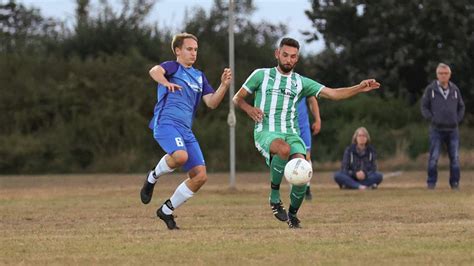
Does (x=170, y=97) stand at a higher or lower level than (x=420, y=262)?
higher

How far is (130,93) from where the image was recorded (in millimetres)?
35844

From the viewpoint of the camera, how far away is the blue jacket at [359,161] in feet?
70.2

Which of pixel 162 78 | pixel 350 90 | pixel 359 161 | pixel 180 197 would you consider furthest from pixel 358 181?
pixel 162 78

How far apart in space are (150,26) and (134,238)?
29.2 meters

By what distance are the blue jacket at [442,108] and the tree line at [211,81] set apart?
13441mm

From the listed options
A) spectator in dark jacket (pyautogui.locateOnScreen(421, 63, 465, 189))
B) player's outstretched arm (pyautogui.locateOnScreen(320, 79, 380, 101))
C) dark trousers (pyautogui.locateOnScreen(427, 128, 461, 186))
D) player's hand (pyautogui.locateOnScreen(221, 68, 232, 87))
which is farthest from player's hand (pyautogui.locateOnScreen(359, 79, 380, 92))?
dark trousers (pyautogui.locateOnScreen(427, 128, 461, 186))

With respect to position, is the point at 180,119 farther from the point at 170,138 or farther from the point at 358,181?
the point at 358,181

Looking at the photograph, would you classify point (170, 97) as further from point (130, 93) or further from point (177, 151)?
point (130, 93)

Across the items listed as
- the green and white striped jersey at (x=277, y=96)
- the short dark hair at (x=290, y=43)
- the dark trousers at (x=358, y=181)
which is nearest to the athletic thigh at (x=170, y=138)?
the green and white striped jersey at (x=277, y=96)

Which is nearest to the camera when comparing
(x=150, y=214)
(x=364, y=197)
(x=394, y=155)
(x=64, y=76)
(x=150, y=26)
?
(x=150, y=214)

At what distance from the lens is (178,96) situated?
12078 mm

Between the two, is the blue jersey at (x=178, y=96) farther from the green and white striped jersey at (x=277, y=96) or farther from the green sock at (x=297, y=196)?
the green sock at (x=297, y=196)

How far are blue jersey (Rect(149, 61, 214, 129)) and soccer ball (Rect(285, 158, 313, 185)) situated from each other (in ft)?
4.51

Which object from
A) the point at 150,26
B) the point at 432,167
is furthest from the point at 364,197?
the point at 150,26
